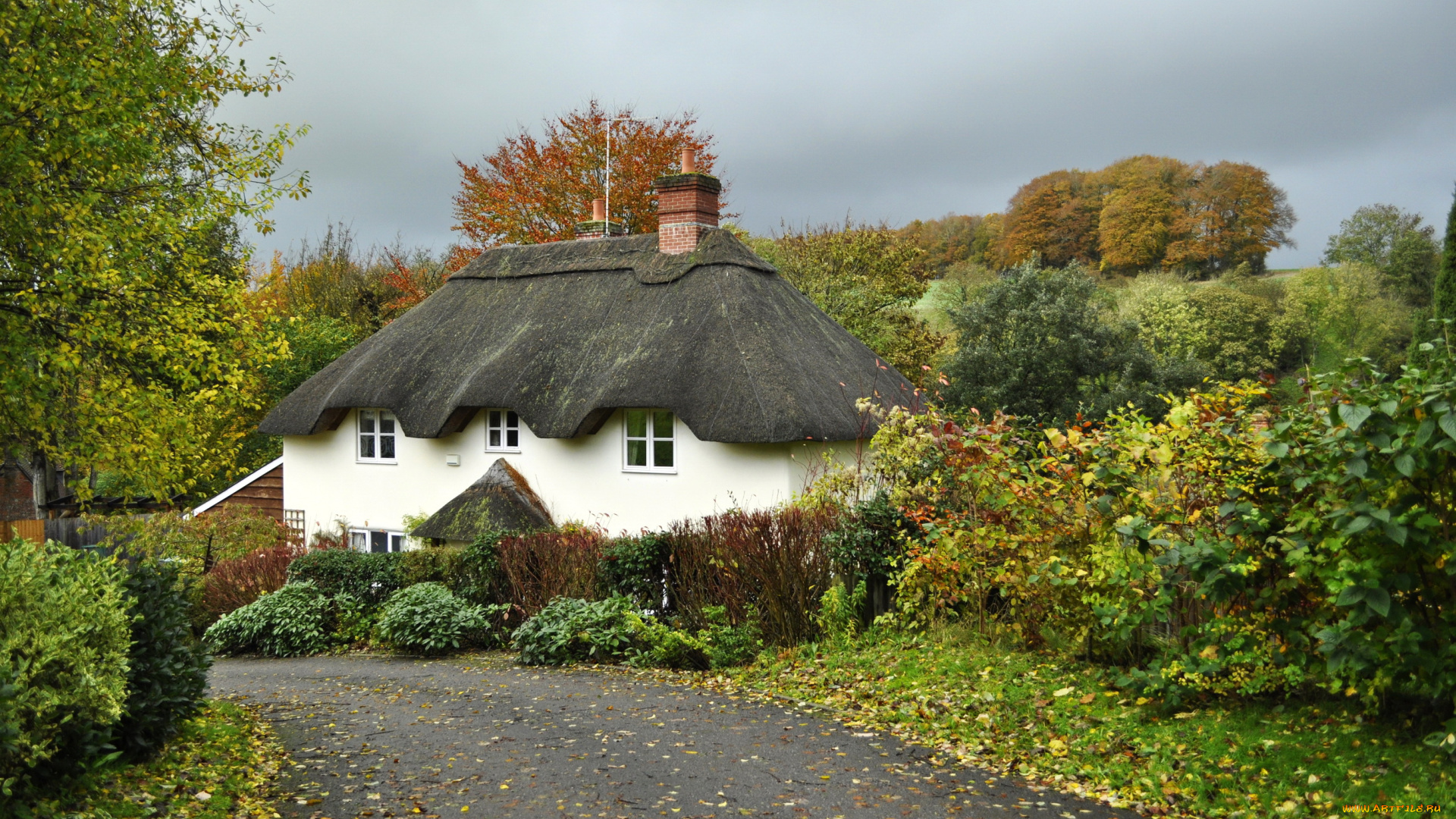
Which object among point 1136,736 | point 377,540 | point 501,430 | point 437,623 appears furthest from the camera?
point 377,540

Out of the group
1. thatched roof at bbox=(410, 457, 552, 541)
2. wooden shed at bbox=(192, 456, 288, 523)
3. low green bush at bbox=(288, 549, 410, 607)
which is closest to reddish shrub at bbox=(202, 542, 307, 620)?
low green bush at bbox=(288, 549, 410, 607)

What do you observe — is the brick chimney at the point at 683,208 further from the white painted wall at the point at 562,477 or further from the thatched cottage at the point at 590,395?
the white painted wall at the point at 562,477

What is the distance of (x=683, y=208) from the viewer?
2066cm

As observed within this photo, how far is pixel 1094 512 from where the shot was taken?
7828mm

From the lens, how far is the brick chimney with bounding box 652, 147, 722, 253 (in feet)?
67.1

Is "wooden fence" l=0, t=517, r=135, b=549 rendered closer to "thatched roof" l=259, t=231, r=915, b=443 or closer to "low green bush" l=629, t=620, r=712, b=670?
"thatched roof" l=259, t=231, r=915, b=443

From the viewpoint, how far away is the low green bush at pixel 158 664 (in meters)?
6.57

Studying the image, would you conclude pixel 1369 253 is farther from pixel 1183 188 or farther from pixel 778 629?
pixel 778 629

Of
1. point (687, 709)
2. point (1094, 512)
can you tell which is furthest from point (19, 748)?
point (1094, 512)

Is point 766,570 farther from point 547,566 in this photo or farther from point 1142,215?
point 1142,215

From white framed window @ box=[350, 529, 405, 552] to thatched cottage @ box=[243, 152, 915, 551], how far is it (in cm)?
4

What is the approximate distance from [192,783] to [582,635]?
5.39 m

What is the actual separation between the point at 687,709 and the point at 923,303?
48.6 meters

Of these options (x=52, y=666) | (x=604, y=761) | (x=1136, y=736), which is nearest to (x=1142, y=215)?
(x=1136, y=736)
